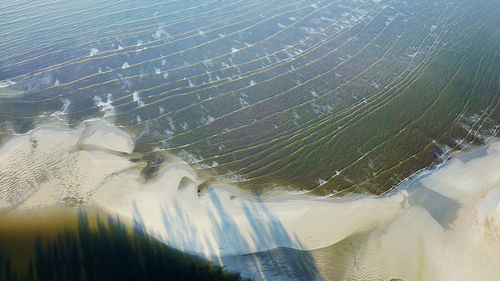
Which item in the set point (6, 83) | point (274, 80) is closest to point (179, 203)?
point (274, 80)

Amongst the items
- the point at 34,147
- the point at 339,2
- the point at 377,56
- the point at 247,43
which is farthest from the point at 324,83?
the point at 34,147

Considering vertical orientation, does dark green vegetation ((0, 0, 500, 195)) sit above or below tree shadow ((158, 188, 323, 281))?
above

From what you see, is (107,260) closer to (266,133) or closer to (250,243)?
(250,243)

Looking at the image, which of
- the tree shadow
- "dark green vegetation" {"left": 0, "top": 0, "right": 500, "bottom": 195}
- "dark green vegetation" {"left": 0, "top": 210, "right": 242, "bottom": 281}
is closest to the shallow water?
the tree shadow

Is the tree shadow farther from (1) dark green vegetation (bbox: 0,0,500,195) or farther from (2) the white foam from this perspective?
(2) the white foam

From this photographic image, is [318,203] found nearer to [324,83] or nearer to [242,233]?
[242,233]

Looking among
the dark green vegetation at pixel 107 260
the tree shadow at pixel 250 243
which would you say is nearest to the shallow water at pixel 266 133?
the tree shadow at pixel 250 243
